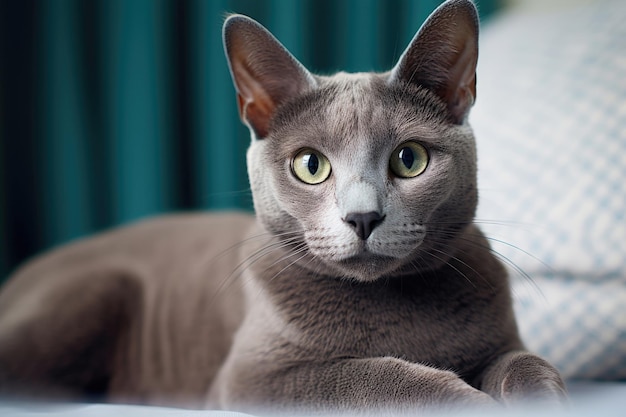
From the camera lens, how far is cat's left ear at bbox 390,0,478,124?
71 centimetres

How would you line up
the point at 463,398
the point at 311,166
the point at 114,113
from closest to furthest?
1. the point at 463,398
2. the point at 311,166
3. the point at 114,113

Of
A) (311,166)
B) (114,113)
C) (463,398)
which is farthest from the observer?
(114,113)

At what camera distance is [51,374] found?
3.60ft

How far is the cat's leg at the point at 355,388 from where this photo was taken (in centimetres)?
67

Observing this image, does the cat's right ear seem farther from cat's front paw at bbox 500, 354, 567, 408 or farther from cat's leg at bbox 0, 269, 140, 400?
cat's leg at bbox 0, 269, 140, 400

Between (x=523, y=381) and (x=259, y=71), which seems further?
(x=259, y=71)

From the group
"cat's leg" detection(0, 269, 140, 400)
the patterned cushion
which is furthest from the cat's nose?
"cat's leg" detection(0, 269, 140, 400)

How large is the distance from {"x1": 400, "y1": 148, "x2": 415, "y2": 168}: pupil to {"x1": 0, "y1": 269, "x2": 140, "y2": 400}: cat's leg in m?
0.72

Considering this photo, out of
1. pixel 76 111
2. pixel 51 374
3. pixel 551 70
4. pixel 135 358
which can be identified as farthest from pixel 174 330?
pixel 551 70

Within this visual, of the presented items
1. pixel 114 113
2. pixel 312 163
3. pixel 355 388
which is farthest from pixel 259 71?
pixel 114 113

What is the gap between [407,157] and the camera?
2.43ft

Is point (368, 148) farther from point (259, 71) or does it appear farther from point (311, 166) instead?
point (259, 71)

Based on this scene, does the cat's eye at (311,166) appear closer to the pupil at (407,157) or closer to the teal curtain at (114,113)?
the pupil at (407,157)

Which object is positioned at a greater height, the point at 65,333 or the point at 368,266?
the point at 368,266
